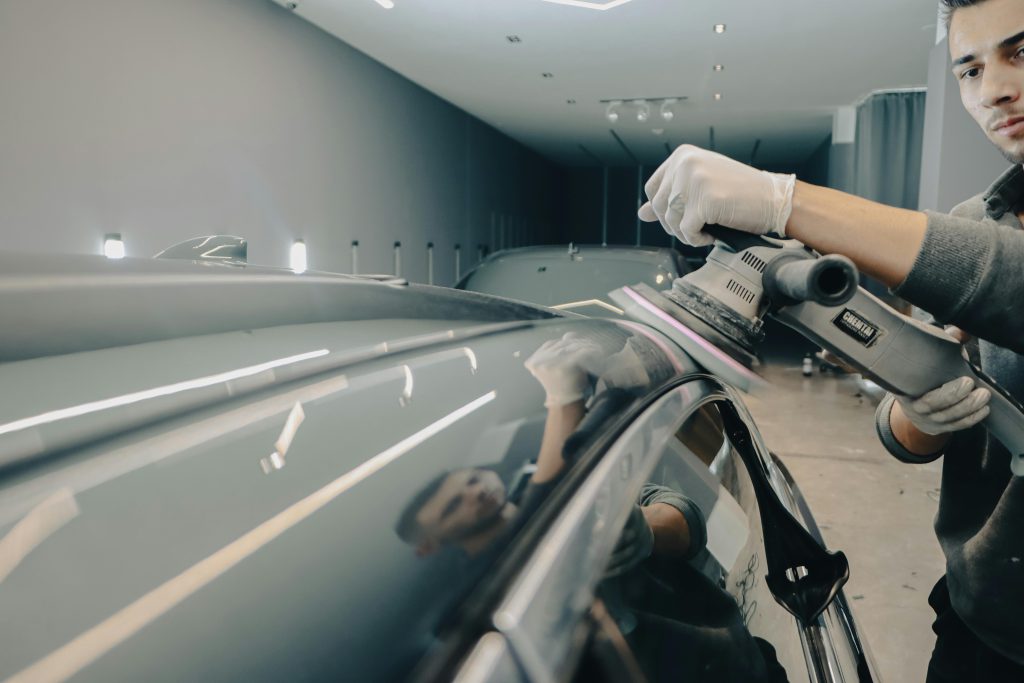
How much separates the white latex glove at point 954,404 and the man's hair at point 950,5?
631mm

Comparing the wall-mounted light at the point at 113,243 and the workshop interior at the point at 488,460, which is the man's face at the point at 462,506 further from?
the wall-mounted light at the point at 113,243

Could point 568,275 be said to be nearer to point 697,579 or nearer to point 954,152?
point 697,579

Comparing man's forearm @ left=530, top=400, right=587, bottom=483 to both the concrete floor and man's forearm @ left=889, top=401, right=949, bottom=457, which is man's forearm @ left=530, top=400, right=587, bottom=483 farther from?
man's forearm @ left=889, top=401, right=949, bottom=457

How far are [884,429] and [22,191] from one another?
14.0 ft

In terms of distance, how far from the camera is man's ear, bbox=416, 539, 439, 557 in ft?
1.44

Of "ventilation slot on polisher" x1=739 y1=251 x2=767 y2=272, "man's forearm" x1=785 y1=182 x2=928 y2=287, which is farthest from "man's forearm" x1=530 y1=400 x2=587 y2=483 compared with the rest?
"man's forearm" x1=785 y1=182 x2=928 y2=287

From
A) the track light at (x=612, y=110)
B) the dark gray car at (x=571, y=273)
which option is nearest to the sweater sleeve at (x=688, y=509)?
the dark gray car at (x=571, y=273)

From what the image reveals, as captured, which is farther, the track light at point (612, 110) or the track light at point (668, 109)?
the track light at point (612, 110)

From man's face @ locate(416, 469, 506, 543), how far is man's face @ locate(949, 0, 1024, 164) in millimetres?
1068

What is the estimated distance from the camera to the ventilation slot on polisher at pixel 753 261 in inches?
35.6

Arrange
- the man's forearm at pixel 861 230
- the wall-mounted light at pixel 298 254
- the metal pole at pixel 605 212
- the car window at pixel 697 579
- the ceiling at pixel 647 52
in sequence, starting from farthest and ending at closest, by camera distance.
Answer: the metal pole at pixel 605 212
the wall-mounted light at pixel 298 254
the ceiling at pixel 647 52
the man's forearm at pixel 861 230
the car window at pixel 697 579

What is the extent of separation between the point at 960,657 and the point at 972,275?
0.84m

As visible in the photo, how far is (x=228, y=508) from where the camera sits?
38cm

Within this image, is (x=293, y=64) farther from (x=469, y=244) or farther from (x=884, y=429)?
(x=884, y=429)
